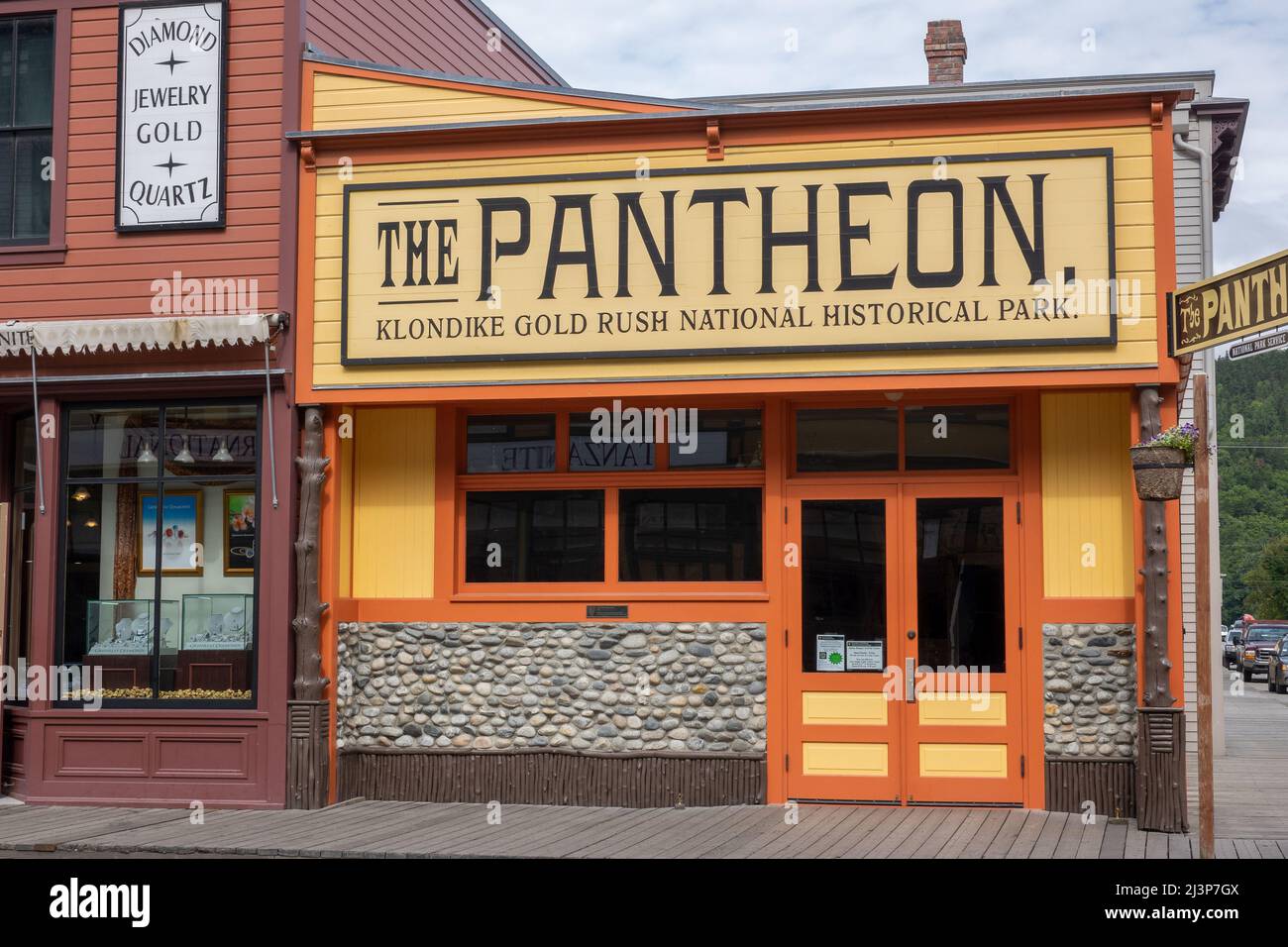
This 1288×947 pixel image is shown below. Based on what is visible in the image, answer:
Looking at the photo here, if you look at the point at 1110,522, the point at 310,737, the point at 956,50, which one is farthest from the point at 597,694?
the point at 956,50

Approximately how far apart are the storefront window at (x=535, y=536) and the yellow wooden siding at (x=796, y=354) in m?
1.11

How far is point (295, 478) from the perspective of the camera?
11.3 m

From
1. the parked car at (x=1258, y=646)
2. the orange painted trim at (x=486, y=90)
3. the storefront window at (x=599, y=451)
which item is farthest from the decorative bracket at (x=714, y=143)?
the parked car at (x=1258, y=646)

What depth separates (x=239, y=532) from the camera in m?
11.4

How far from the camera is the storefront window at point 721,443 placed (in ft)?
36.7

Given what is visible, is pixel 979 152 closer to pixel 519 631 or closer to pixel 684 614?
pixel 684 614

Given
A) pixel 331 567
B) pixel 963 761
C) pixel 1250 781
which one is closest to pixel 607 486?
pixel 331 567

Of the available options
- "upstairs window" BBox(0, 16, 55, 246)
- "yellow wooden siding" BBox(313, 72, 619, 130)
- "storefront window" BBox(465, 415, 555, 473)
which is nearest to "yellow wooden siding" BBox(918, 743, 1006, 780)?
"storefront window" BBox(465, 415, 555, 473)

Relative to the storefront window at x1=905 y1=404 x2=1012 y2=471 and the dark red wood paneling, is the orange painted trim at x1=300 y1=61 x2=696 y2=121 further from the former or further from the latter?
the storefront window at x1=905 y1=404 x2=1012 y2=471

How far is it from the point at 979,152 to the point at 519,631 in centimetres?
523

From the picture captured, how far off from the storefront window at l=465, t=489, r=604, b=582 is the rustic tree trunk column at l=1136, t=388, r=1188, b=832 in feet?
13.8

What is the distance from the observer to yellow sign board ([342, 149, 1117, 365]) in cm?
1023

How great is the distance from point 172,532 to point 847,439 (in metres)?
5.71

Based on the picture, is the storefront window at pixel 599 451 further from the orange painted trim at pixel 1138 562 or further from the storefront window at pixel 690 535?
the orange painted trim at pixel 1138 562
